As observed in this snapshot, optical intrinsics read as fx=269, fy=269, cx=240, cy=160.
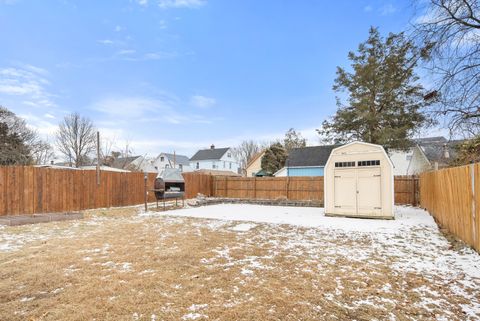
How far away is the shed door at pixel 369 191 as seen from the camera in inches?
369

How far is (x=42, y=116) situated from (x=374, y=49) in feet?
89.0

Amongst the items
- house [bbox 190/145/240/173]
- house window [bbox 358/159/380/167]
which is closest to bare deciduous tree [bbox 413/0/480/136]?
house window [bbox 358/159/380/167]

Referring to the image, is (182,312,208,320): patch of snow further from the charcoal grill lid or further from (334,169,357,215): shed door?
the charcoal grill lid

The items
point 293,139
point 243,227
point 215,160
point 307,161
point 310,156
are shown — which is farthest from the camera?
point 215,160

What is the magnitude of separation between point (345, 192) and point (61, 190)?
11.0 m

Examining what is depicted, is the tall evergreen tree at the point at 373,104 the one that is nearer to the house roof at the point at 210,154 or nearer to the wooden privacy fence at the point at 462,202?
the wooden privacy fence at the point at 462,202

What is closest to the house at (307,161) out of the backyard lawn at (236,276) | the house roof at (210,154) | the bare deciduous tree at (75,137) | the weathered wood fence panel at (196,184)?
the weathered wood fence panel at (196,184)

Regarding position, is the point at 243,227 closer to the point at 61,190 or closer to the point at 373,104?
the point at 61,190

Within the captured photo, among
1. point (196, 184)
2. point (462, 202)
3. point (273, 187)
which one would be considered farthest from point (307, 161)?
point (462, 202)

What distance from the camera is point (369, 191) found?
9539 millimetres

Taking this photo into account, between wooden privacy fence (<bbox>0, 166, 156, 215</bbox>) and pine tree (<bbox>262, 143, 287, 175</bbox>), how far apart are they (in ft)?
51.8

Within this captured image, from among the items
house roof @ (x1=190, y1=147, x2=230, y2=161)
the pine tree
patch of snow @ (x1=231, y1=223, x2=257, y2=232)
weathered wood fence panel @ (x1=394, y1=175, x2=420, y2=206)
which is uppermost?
house roof @ (x1=190, y1=147, x2=230, y2=161)

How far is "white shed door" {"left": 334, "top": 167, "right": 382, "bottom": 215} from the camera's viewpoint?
9414mm

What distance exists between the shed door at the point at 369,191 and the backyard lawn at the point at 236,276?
2.79 metres
